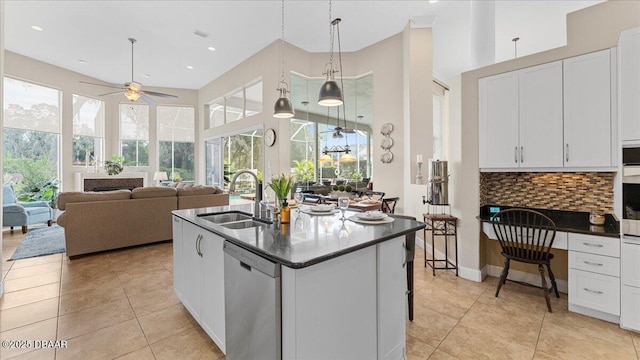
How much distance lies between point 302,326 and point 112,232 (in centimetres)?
442

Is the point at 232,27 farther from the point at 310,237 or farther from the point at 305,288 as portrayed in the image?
the point at 305,288

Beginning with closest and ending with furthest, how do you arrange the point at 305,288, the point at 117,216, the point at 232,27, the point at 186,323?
the point at 305,288 → the point at 186,323 → the point at 117,216 → the point at 232,27

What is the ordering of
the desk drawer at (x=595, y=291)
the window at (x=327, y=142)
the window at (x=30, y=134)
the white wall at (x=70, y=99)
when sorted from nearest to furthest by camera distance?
1. the desk drawer at (x=595, y=291)
2. the window at (x=30, y=134)
3. the white wall at (x=70, y=99)
4. the window at (x=327, y=142)

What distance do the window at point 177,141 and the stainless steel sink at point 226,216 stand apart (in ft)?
27.0

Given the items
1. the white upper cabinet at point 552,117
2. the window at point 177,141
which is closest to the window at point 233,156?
the window at point 177,141

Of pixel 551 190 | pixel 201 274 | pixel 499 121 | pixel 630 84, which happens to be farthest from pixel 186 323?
pixel 630 84

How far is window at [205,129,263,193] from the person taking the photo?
7270 millimetres

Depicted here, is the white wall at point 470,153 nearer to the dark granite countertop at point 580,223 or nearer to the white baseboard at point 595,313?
the dark granite countertop at point 580,223

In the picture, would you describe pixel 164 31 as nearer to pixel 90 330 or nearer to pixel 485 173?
pixel 90 330

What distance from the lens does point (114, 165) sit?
8.20 metres

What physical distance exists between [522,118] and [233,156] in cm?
731

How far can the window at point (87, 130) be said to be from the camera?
26.3 feet

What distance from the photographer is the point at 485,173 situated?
3.41m

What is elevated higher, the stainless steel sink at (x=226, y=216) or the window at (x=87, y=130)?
the window at (x=87, y=130)
